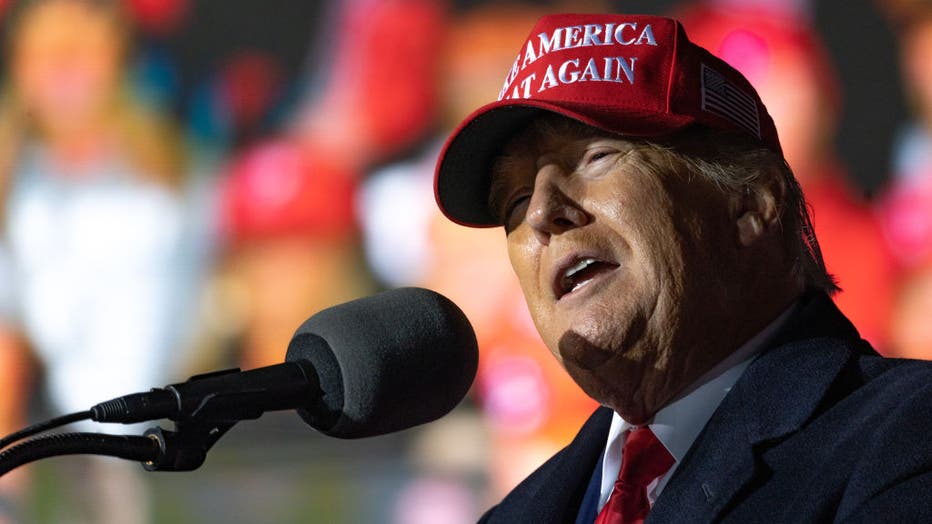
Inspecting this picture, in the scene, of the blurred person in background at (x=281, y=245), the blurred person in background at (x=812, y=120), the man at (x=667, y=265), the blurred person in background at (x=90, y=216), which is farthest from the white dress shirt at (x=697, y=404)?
the blurred person in background at (x=90, y=216)

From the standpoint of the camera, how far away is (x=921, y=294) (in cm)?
248

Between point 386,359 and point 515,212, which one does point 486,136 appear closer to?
point 515,212

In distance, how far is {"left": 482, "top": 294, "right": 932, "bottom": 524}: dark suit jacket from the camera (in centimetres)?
118

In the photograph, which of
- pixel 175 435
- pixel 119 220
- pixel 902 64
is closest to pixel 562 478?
pixel 175 435

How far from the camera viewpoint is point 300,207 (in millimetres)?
2818

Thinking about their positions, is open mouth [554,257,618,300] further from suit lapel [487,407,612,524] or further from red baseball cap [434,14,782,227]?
suit lapel [487,407,612,524]

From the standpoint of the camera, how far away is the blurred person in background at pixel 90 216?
287cm

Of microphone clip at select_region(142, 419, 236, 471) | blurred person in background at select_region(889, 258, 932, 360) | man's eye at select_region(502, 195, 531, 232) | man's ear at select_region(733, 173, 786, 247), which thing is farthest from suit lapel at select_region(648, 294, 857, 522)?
blurred person in background at select_region(889, 258, 932, 360)

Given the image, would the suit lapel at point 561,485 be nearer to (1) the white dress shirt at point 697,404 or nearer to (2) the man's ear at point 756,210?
(1) the white dress shirt at point 697,404

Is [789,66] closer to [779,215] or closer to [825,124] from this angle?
[825,124]

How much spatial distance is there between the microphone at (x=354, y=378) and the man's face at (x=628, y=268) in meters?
0.20

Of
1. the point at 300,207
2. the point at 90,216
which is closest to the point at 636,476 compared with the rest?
the point at 300,207

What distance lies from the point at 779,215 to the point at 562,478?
43 centimetres

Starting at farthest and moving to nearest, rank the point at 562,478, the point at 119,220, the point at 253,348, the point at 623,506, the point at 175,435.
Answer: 1. the point at 119,220
2. the point at 253,348
3. the point at 562,478
4. the point at 623,506
5. the point at 175,435
